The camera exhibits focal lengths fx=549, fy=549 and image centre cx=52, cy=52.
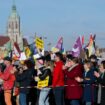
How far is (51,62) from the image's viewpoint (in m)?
15.2

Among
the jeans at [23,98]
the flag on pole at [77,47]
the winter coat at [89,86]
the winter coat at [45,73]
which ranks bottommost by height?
the jeans at [23,98]

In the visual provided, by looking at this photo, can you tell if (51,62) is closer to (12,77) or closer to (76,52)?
(12,77)

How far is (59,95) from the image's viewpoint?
15688mm

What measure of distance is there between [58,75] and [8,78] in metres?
1.90

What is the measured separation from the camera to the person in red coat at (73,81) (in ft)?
48.8

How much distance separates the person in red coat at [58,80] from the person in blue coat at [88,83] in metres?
0.65

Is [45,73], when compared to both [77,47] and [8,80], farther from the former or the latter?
[77,47]

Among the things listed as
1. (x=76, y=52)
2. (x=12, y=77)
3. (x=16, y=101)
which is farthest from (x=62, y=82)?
(x=76, y=52)

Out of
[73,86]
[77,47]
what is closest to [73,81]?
[73,86]

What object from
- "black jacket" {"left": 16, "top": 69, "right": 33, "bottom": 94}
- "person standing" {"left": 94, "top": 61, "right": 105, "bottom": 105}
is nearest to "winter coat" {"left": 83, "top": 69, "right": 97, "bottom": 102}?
"person standing" {"left": 94, "top": 61, "right": 105, "bottom": 105}

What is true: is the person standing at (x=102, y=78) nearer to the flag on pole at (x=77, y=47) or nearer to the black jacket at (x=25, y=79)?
the black jacket at (x=25, y=79)

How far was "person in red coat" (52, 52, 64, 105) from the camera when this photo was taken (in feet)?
49.9

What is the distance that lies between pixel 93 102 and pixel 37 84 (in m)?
1.77

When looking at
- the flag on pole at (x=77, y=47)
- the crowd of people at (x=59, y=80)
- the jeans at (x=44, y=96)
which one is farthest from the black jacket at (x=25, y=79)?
the flag on pole at (x=77, y=47)
